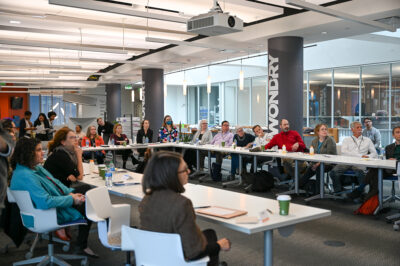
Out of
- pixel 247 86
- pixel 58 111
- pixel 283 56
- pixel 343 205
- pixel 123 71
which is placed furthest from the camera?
pixel 58 111

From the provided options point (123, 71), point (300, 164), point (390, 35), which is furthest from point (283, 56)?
point (123, 71)

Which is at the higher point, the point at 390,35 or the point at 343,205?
the point at 390,35

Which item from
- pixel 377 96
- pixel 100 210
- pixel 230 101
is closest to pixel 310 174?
pixel 100 210

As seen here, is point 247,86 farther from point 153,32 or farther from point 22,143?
point 22,143

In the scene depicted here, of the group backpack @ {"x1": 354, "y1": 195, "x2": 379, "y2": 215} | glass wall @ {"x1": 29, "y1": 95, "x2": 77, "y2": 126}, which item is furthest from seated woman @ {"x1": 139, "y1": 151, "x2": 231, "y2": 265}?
glass wall @ {"x1": 29, "y1": 95, "x2": 77, "y2": 126}

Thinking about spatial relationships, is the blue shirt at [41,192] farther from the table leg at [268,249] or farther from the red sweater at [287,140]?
the red sweater at [287,140]

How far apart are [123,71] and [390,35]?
8.61 metres

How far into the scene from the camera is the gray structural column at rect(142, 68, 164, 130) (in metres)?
12.9

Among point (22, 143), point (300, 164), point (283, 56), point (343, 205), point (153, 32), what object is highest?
point (153, 32)

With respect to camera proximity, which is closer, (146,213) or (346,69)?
(146,213)

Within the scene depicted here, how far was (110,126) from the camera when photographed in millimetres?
12578

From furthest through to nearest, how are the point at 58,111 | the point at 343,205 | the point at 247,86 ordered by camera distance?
the point at 58,111, the point at 247,86, the point at 343,205

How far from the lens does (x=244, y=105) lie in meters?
17.5

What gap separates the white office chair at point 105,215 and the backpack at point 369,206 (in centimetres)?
358
